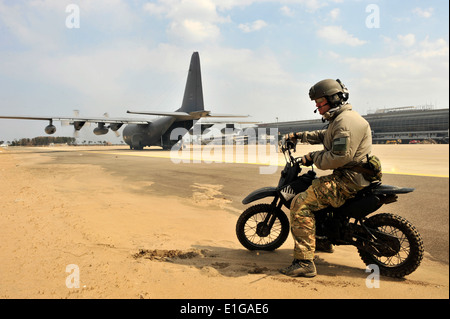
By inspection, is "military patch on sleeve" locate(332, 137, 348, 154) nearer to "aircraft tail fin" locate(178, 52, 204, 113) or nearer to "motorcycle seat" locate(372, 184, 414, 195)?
"motorcycle seat" locate(372, 184, 414, 195)

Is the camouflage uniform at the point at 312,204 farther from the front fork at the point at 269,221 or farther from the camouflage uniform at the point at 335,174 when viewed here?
the front fork at the point at 269,221

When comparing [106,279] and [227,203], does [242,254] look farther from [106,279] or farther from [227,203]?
[227,203]

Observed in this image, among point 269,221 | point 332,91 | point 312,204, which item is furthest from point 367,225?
point 332,91

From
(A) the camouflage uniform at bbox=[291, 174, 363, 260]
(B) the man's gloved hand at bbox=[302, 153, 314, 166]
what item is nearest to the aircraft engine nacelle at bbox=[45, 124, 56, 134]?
(B) the man's gloved hand at bbox=[302, 153, 314, 166]

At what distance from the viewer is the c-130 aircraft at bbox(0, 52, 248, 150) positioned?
34.3 m

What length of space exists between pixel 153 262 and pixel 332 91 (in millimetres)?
3372

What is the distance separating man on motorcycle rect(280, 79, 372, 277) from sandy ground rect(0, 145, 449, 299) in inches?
18.0

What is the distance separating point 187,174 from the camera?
45.1ft

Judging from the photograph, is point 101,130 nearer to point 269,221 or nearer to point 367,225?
point 269,221

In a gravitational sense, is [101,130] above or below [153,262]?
above

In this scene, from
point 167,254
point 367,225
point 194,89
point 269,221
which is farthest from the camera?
Result: point 194,89

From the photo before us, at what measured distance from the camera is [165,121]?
3681cm

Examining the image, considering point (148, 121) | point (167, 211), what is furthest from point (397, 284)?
point (148, 121)
